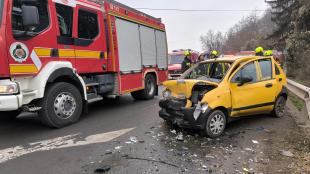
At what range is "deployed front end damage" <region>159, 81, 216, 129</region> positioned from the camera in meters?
5.56

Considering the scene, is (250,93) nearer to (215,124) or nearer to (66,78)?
(215,124)

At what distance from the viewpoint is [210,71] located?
6941 millimetres

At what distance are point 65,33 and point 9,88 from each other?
1935 mm

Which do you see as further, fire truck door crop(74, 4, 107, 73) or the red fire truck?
fire truck door crop(74, 4, 107, 73)

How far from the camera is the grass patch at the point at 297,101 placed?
8923 mm

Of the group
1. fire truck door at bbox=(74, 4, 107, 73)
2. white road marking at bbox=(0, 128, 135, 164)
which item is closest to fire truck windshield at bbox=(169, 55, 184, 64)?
fire truck door at bbox=(74, 4, 107, 73)

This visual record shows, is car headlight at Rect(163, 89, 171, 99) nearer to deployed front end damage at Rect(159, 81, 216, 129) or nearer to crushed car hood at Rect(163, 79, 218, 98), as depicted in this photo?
deployed front end damage at Rect(159, 81, 216, 129)

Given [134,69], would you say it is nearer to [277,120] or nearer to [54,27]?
[54,27]

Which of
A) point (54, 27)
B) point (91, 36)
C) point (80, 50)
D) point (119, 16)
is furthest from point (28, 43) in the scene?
point (119, 16)

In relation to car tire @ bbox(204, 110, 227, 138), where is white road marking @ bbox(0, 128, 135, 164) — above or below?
below

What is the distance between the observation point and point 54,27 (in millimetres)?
6492

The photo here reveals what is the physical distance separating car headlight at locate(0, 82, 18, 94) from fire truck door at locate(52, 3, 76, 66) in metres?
1.23

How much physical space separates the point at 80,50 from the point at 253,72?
4.12 meters

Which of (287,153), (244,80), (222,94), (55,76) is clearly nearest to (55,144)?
(55,76)
